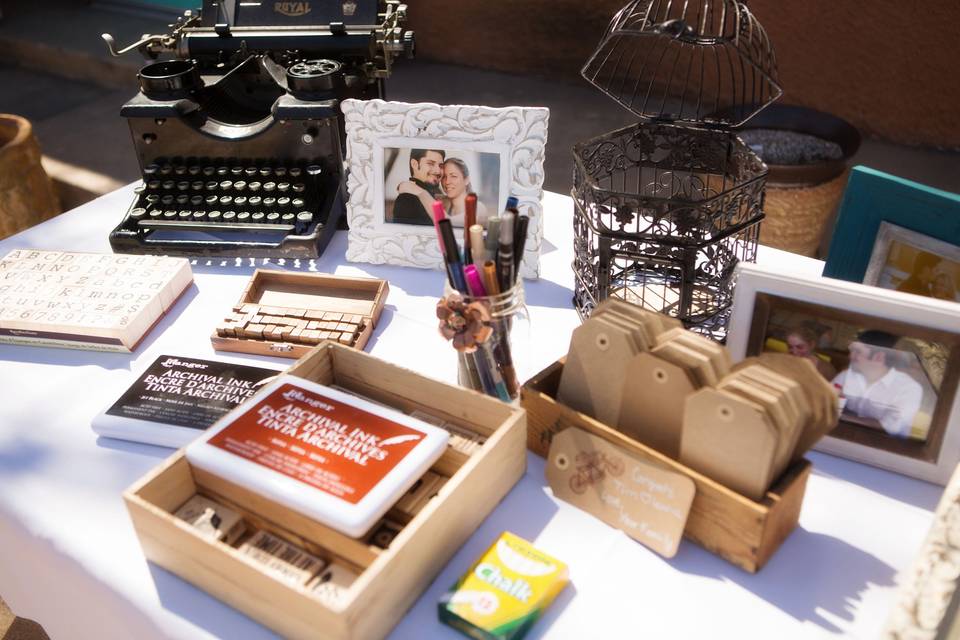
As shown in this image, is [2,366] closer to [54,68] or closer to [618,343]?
[618,343]

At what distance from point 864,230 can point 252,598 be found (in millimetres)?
889

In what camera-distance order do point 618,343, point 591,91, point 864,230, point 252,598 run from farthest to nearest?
point 591,91 → point 864,230 → point 618,343 → point 252,598

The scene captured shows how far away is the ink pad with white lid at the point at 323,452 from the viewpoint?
857 millimetres

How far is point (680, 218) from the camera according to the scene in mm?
1138

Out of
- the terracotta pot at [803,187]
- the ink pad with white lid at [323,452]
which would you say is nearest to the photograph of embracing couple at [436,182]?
the ink pad with white lid at [323,452]

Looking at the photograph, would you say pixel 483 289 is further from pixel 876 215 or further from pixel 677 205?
pixel 876 215

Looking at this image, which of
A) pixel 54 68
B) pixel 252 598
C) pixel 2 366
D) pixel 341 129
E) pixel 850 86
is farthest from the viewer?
pixel 54 68

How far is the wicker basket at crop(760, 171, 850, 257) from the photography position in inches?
90.5

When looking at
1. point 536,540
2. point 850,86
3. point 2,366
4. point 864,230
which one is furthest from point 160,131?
point 850,86

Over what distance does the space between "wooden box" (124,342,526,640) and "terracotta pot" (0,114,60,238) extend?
6.81 feet

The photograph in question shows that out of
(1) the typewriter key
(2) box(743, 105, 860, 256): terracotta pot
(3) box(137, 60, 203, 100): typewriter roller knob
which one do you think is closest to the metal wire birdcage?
(1) the typewriter key

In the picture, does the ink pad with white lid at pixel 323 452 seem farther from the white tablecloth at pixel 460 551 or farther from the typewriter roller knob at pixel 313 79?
the typewriter roller knob at pixel 313 79

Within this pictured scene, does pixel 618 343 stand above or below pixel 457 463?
above

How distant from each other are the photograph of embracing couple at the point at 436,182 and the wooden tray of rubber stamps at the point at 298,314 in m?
0.16
